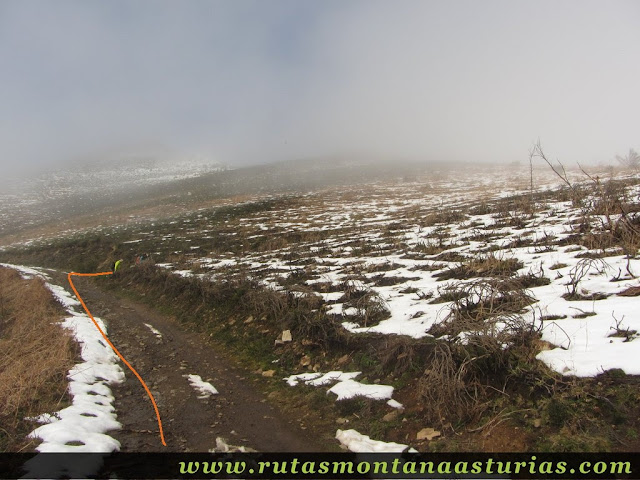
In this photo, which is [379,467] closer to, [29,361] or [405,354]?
[405,354]

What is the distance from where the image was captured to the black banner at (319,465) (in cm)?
368

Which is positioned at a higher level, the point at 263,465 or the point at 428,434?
the point at 428,434

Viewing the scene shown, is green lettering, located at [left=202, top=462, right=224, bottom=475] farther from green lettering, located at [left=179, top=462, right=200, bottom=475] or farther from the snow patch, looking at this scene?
the snow patch

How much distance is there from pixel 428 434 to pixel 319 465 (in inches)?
58.8

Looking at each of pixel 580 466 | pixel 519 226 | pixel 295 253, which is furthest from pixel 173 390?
pixel 519 226

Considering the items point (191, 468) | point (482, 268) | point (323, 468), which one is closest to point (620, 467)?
point (323, 468)

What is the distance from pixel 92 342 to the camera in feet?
29.7

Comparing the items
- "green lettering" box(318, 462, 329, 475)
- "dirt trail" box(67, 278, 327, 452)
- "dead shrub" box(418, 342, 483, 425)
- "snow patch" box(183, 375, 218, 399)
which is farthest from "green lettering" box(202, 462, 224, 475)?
"dead shrub" box(418, 342, 483, 425)

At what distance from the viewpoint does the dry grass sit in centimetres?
552

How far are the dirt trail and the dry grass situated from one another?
1.15m

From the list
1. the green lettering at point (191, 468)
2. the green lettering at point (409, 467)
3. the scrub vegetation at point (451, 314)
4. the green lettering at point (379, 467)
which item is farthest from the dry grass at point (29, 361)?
the green lettering at point (409, 467)

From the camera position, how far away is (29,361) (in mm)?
7551

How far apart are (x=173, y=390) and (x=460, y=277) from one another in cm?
701

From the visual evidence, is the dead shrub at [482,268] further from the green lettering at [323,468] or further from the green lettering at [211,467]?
the green lettering at [211,467]
